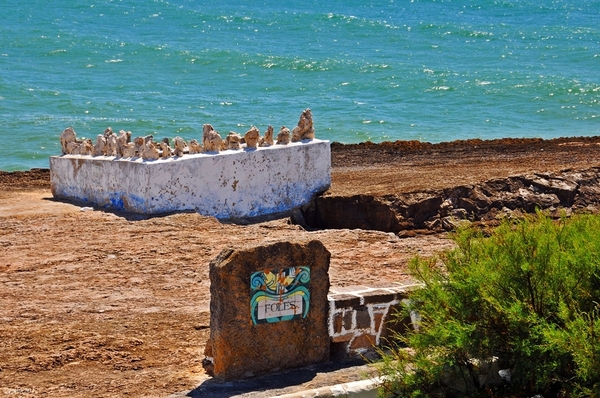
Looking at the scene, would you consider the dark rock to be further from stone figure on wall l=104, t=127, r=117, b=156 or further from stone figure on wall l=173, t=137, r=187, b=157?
stone figure on wall l=104, t=127, r=117, b=156

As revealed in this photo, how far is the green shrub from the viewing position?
9.03 m

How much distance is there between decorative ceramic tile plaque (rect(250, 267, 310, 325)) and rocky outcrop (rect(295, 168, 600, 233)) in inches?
296

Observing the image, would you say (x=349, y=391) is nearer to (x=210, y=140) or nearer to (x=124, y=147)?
(x=210, y=140)

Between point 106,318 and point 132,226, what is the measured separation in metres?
4.38

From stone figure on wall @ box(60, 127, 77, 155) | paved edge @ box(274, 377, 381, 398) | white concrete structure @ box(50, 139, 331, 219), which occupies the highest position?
stone figure on wall @ box(60, 127, 77, 155)

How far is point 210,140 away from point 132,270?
13.7ft

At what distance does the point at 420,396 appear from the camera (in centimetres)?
925

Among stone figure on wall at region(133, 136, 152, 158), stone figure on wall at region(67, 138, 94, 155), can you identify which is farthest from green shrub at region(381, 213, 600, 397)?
stone figure on wall at region(67, 138, 94, 155)

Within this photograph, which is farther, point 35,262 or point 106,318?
point 35,262

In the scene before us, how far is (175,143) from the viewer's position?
58.6 feet

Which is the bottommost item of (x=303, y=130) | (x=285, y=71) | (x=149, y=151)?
(x=149, y=151)

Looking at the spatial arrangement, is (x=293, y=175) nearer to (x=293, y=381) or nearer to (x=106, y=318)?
(x=106, y=318)

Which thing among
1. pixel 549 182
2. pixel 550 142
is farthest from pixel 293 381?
pixel 550 142

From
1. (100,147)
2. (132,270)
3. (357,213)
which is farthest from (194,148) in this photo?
(132,270)
